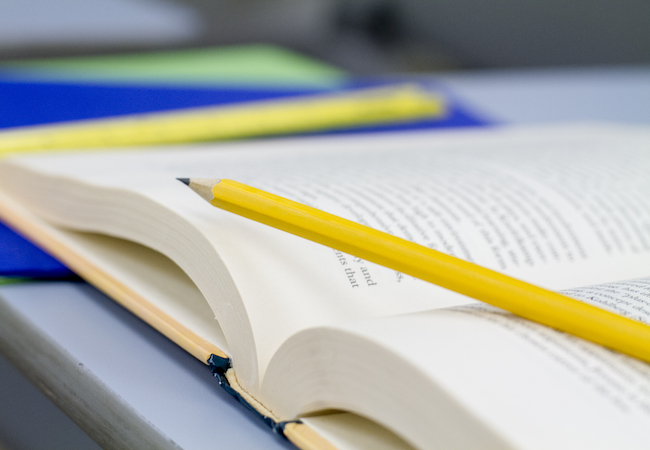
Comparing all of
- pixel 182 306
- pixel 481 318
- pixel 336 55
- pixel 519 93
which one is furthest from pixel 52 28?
pixel 481 318

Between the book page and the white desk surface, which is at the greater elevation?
the book page

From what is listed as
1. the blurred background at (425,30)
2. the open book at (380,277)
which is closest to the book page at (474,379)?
the open book at (380,277)

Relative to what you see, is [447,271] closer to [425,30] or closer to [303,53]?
[303,53]

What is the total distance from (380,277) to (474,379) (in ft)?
0.36

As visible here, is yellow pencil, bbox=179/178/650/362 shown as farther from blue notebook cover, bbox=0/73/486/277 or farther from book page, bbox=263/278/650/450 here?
blue notebook cover, bbox=0/73/486/277

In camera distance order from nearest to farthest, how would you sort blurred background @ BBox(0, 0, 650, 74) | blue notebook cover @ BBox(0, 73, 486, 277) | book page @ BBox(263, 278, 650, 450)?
book page @ BBox(263, 278, 650, 450), blue notebook cover @ BBox(0, 73, 486, 277), blurred background @ BBox(0, 0, 650, 74)

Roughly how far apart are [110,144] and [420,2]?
6.13 ft

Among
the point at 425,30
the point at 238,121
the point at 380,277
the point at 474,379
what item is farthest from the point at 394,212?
the point at 425,30

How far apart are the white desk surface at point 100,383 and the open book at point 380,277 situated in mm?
15

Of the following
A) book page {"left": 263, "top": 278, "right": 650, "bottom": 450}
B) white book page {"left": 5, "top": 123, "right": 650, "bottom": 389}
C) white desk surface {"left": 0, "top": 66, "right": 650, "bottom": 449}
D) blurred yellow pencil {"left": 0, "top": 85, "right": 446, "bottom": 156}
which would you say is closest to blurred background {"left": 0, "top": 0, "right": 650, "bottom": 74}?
blurred yellow pencil {"left": 0, "top": 85, "right": 446, "bottom": 156}

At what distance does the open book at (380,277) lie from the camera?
0.22m

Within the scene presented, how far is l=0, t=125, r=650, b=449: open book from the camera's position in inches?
8.8

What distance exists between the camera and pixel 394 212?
0.38 meters

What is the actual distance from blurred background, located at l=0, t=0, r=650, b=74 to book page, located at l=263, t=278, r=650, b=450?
4.78 ft
